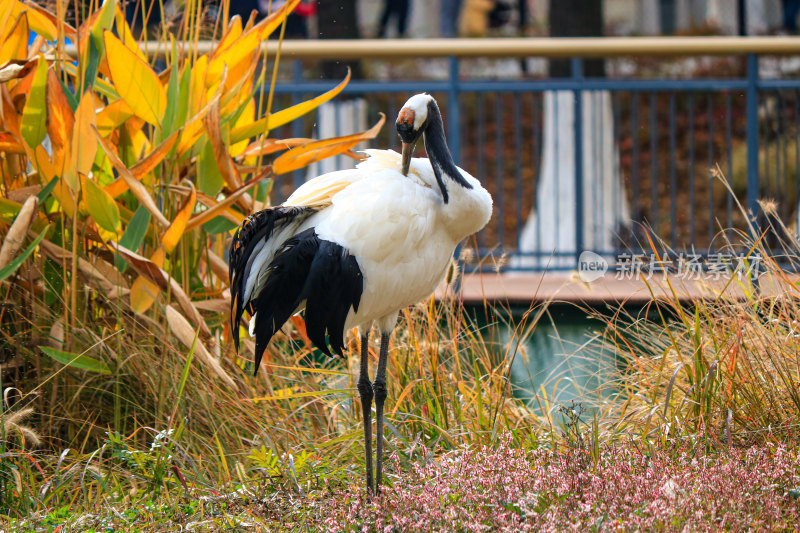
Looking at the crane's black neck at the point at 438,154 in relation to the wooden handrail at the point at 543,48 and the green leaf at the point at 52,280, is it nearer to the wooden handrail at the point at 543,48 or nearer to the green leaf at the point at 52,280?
the green leaf at the point at 52,280

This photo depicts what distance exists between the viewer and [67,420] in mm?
3781

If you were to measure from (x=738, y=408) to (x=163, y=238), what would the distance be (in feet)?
7.33

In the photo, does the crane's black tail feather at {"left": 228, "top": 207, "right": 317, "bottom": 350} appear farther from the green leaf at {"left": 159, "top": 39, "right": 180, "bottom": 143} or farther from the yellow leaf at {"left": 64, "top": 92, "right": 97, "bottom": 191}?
the green leaf at {"left": 159, "top": 39, "right": 180, "bottom": 143}

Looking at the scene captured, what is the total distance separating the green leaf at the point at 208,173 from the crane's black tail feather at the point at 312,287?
1.15 m

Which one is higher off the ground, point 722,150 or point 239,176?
point 239,176

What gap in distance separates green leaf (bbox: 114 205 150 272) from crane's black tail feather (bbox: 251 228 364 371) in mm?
920

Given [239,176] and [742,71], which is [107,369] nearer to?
[239,176]

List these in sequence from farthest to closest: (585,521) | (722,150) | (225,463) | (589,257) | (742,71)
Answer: (742,71) → (722,150) → (589,257) → (225,463) → (585,521)

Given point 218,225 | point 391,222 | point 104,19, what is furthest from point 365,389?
point 104,19

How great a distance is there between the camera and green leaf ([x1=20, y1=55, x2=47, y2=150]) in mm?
3762

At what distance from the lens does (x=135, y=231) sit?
385 cm

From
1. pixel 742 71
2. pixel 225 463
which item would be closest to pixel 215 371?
pixel 225 463

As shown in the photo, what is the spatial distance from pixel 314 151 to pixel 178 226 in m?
0.79

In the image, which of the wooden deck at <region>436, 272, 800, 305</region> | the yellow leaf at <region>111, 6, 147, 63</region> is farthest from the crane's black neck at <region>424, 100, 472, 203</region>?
the wooden deck at <region>436, 272, 800, 305</region>
